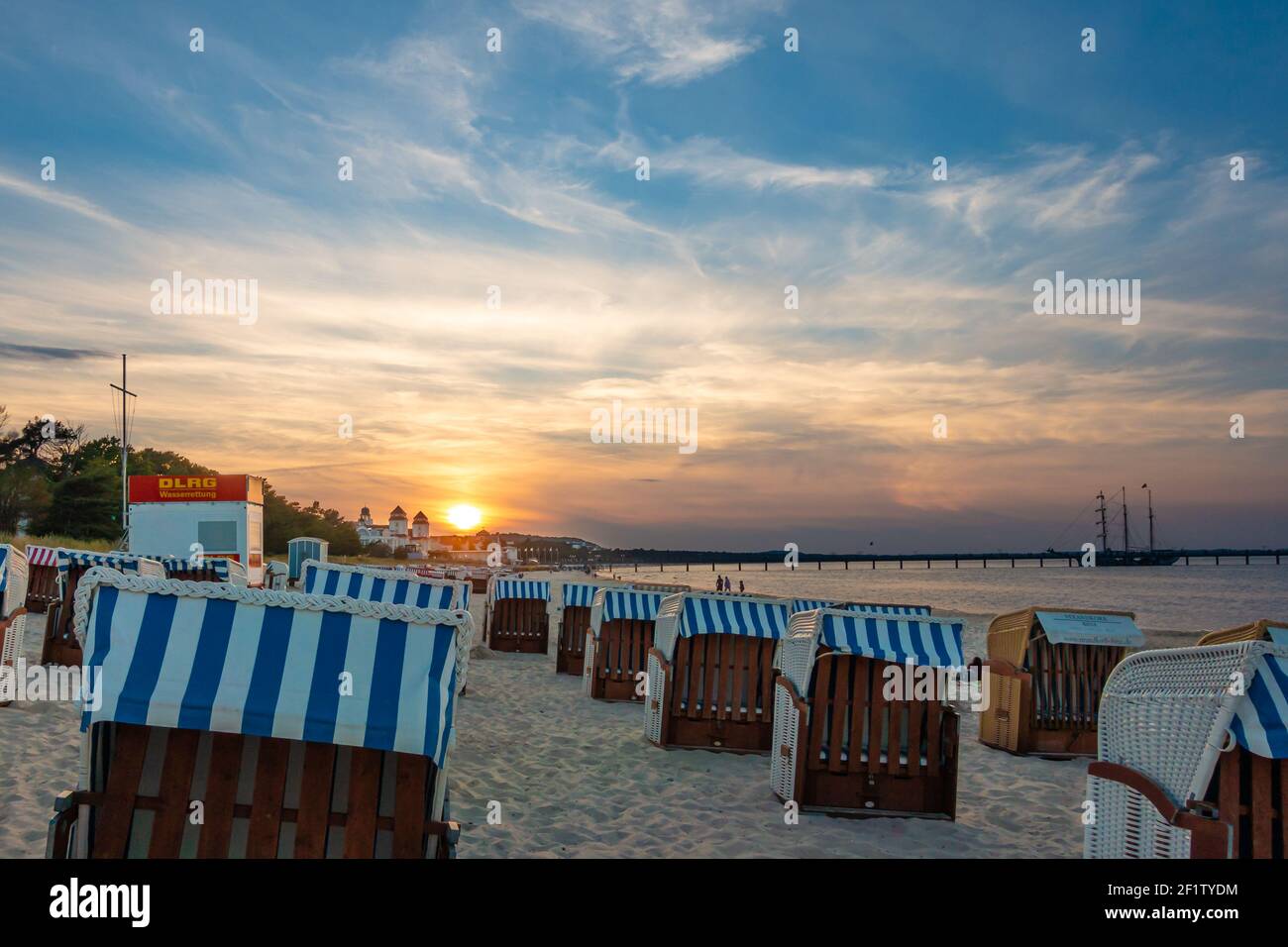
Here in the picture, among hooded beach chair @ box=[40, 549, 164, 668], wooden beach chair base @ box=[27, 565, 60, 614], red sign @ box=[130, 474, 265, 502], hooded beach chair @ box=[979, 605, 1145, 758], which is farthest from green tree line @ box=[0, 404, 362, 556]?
hooded beach chair @ box=[979, 605, 1145, 758]

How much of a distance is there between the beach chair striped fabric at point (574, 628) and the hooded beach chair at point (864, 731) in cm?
853

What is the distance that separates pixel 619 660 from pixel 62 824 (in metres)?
9.26

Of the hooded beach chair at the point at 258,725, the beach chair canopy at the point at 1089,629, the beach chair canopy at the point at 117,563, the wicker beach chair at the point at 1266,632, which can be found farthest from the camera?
the beach chair canopy at the point at 117,563

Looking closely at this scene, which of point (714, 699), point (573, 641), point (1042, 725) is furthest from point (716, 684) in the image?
point (573, 641)

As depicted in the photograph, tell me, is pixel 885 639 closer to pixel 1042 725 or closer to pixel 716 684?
pixel 716 684

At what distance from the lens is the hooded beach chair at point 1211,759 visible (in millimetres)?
3271

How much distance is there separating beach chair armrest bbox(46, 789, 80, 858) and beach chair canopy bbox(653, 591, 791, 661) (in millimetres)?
6047

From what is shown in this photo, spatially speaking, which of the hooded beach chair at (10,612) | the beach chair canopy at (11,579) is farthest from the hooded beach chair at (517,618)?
the hooded beach chair at (10,612)

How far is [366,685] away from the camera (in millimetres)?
3408

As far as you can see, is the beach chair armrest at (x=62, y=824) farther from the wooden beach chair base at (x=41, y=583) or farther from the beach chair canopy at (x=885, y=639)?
the wooden beach chair base at (x=41, y=583)

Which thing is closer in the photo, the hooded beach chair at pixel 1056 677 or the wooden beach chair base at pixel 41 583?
the hooded beach chair at pixel 1056 677

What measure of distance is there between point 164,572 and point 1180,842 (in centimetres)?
1185

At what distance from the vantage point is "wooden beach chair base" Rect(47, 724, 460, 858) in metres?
3.38

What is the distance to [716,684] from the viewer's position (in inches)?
365
